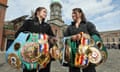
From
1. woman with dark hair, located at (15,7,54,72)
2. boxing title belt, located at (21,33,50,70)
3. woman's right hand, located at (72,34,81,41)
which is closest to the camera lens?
boxing title belt, located at (21,33,50,70)

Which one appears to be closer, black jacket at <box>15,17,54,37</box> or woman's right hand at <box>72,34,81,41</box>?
woman's right hand at <box>72,34,81,41</box>

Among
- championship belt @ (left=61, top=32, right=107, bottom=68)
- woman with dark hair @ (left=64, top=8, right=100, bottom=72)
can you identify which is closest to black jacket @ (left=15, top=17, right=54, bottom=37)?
woman with dark hair @ (left=64, top=8, right=100, bottom=72)

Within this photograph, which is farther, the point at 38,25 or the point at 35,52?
the point at 38,25

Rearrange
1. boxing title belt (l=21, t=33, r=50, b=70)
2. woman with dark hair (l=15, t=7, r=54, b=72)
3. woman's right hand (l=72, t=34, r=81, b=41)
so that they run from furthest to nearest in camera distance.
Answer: woman with dark hair (l=15, t=7, r=54, b=72)
woman's right hand (l=72, t=34, r=81, b=41)
boxing title belt (l=21, t=33, r=50, b=70)

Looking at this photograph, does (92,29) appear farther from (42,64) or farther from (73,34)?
(42,64)

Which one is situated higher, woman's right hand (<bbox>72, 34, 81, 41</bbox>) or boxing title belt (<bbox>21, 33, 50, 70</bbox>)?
woman's right hand (<bbox>72, 34, 81, 41</bbox>)

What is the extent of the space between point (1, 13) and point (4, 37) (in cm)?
374

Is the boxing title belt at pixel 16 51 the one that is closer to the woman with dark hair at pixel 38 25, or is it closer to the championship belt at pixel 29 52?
the championship belt at pixel 29 52

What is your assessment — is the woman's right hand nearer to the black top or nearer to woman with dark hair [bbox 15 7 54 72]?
the black top

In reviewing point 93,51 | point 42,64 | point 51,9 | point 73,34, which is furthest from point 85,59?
point 51,9

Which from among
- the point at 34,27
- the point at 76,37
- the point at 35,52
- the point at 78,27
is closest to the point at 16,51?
the point at 35,52

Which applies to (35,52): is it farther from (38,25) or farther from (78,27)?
(78,27)

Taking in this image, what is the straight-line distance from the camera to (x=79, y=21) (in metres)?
3.71

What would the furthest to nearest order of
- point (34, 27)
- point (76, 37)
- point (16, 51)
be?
point (34, 27) < point (76, 37) < point (16, 51)
